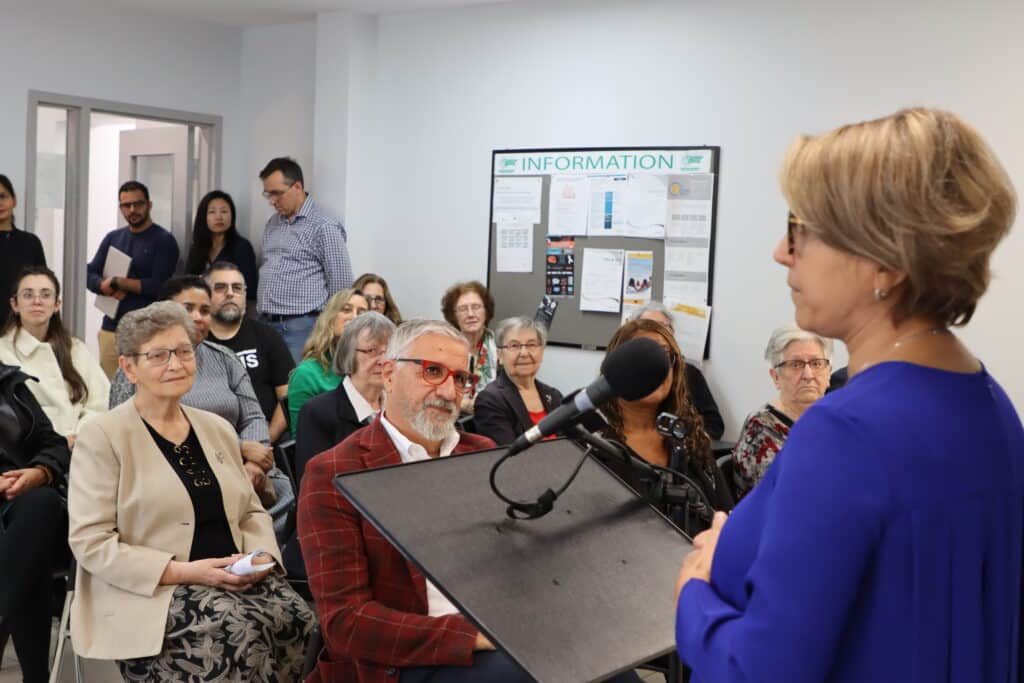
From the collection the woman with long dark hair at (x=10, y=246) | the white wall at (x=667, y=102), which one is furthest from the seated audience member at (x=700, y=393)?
the woman with long dark hair at (x=10, y=246)

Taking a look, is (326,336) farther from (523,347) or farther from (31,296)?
(31,296)

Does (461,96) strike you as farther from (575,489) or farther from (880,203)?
(880,203)

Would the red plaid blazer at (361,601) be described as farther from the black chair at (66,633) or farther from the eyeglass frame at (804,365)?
the eyeglass frame at (804,365)

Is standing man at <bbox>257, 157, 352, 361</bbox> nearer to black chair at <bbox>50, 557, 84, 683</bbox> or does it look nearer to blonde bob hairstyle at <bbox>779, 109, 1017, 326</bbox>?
black chair at <bbox>50, 557, 84, 683</bbox>

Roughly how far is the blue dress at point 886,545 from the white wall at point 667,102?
4.25 m

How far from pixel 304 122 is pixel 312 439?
4.30m

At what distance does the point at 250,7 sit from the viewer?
719 cm

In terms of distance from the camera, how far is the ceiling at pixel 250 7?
22.3 feet

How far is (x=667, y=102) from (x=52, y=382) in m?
3.46

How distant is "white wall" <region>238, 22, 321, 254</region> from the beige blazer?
4521 mm

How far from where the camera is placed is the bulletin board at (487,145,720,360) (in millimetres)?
5930

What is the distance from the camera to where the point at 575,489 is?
5.91 feet

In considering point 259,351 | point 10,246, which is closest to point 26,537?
point 259,351

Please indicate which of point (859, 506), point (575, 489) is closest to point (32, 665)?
point (575, 489)
